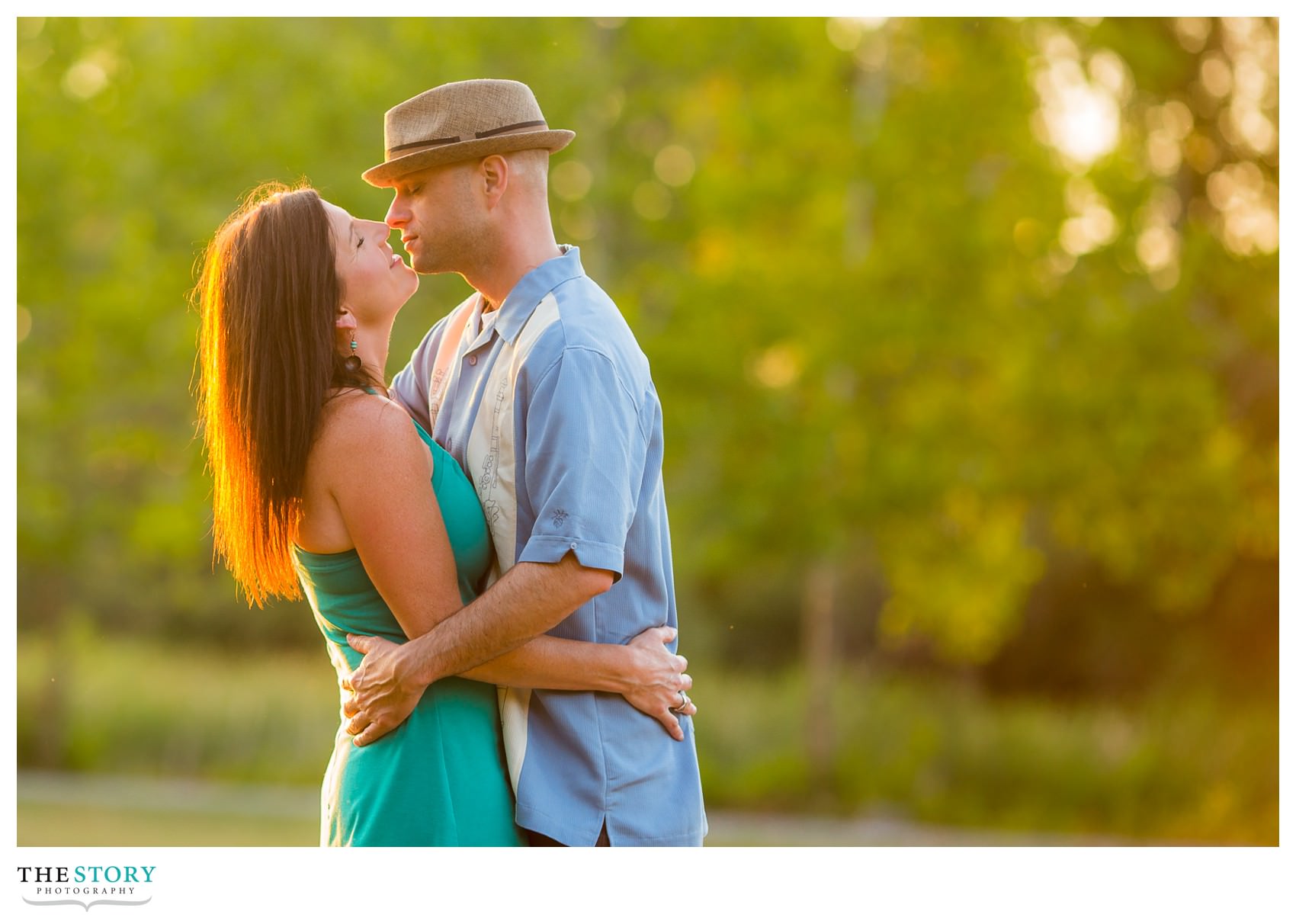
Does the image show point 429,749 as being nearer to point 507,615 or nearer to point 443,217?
point 507,615

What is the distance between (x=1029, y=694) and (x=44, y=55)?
30.8 feet

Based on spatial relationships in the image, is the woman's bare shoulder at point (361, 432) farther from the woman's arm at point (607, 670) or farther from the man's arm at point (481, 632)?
the woman's arm at point (607, 670)

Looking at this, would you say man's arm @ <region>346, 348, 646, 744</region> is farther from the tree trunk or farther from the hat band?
the tree trunk

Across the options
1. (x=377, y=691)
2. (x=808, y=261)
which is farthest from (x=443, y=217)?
(x=808, y=261)

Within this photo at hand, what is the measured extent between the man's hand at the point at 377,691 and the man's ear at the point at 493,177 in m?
0.82

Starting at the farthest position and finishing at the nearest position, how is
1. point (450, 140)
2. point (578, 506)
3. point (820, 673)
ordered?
point (820, 673) < point (450, 140) < point (578, 506)

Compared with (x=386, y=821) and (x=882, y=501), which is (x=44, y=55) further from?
(x=386, y=821)

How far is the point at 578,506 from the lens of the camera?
7.29 feet

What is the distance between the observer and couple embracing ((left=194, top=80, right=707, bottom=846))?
226cm

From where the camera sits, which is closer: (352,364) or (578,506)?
(578,506)

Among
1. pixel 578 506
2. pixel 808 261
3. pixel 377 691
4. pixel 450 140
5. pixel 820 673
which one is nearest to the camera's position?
pixel 578 506

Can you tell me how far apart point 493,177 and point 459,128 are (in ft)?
0.34

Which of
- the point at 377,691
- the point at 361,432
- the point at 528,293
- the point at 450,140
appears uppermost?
the point at 450,140
